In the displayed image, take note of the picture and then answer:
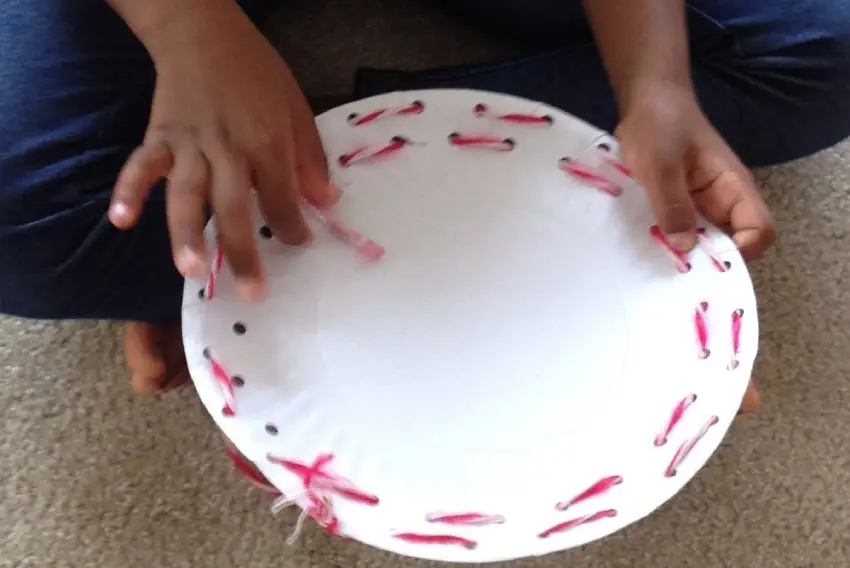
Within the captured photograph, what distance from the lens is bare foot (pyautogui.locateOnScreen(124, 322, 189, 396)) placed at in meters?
0.63

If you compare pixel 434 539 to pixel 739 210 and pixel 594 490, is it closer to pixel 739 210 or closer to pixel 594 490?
pixel 594 490

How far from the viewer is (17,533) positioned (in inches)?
25.4

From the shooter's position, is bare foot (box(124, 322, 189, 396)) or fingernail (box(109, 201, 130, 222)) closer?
fingernail (box(109, 201, 130, 222))

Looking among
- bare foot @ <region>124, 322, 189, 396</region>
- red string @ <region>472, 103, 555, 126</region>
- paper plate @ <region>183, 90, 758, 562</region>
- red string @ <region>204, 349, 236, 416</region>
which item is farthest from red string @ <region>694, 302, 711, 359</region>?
bare foot @ <region>124, 322, 189, 396</region>

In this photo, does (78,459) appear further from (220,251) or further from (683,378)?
(683,378)

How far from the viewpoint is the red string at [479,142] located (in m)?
0.48

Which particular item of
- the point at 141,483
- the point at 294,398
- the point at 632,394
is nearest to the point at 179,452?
the point at 141,483

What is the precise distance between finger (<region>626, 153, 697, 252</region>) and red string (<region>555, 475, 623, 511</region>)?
125 millimetres

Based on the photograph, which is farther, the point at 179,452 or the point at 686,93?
the point at 179,452

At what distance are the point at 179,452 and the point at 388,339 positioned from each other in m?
0.29

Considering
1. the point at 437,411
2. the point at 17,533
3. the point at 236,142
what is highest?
the point at 236,142

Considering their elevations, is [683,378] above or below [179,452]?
above

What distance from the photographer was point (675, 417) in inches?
17.6

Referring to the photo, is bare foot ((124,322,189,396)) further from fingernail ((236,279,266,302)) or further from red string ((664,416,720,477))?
red string ((664,416,720,477))
